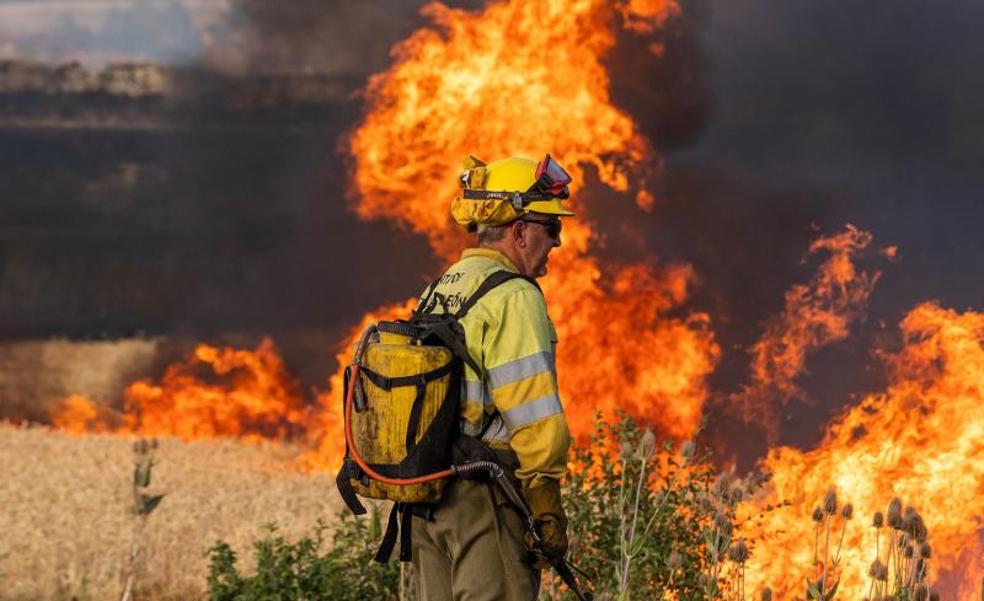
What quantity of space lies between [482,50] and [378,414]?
36.8ft

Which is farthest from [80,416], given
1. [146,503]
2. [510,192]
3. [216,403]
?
[146,503]

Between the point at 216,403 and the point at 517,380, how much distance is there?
51.0ft

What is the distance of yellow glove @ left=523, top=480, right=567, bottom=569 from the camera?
479cm

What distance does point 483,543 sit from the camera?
4.95m

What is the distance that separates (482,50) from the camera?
15586mm

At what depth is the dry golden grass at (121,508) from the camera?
1034 cm

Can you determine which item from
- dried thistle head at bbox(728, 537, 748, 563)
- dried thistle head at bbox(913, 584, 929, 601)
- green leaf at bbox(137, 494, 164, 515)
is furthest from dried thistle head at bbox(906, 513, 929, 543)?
green leaf at bbox(137, 494, 164, 515)

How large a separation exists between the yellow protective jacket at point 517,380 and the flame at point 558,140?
29.5 feet

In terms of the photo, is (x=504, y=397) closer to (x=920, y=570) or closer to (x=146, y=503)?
(x=920, y=570)

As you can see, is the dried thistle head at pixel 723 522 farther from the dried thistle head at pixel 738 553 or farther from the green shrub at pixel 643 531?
the green shrub at pixel 643 531

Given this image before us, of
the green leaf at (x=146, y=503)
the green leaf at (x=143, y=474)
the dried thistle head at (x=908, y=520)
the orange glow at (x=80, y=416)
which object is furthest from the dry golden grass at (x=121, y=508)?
the green leaf at (x=143, y=474)

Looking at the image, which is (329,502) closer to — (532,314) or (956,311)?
(956,311)

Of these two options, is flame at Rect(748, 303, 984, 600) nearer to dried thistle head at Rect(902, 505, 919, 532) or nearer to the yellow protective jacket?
dried thistle head at Rect(902, 505, 919, 532)

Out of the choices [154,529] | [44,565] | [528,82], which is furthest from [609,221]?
[44,565]
